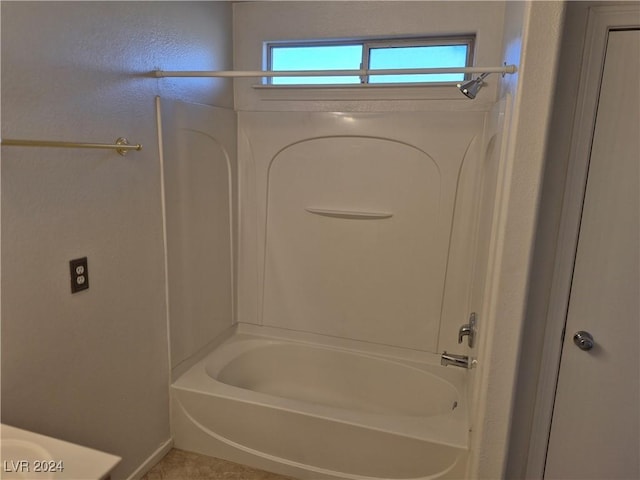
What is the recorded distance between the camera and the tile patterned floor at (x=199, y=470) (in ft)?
7.13

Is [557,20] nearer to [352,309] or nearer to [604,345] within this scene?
[604,345]

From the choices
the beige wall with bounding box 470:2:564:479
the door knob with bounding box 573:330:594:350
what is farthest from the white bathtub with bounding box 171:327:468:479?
the door knob with bounding box 573:330:594:350

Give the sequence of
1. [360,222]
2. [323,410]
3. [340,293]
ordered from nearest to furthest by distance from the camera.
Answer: [323,410] → [360,222] → [340,293]

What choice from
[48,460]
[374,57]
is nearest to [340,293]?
[374,57]

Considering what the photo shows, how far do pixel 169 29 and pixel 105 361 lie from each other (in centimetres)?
152

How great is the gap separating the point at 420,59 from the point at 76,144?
6.07ft

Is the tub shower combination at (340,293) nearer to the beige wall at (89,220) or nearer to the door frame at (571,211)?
the beige wall at (89,220)

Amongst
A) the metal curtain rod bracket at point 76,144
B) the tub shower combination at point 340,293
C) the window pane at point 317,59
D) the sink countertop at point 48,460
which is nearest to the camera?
the sink countertop at point 48,460

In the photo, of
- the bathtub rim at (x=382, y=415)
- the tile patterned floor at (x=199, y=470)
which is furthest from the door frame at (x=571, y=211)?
the tile patterned floor at (x=199, y=470)

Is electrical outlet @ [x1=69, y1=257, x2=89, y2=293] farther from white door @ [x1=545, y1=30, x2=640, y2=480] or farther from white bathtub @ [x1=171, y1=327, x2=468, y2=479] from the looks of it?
white door @ [x1=545, y1=30, x2=640, y2=480]

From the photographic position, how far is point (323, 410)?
214 cm

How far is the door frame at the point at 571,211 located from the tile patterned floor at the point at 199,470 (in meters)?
1.23

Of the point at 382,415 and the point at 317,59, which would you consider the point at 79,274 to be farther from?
the point at 317,59

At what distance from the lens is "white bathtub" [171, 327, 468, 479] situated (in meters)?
2.01
